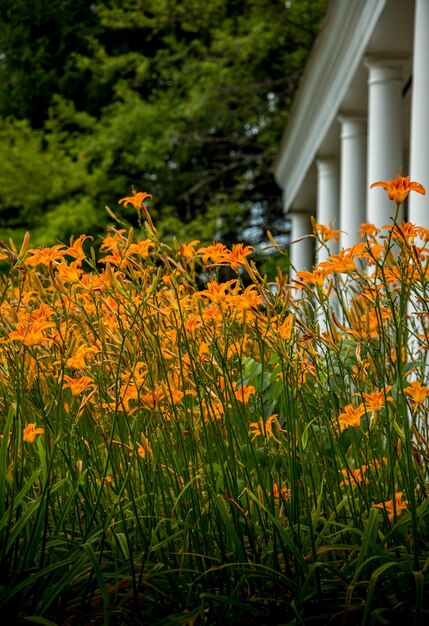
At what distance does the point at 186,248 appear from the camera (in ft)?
9.62

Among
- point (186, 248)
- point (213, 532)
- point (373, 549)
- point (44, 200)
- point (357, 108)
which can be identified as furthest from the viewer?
point (44, 200)

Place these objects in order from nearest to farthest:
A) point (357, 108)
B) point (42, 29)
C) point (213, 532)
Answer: point (213, 532)
point (357, 108)
point (42, 29)

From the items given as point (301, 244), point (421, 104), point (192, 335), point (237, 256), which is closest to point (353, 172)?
point (421, 104)

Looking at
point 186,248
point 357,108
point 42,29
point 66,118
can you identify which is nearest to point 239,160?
point 66,118

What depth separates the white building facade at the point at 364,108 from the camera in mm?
5520

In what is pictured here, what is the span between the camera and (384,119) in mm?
7492

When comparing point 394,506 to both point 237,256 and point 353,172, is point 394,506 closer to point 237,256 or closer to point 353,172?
point 237,256

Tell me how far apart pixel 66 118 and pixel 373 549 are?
19671 mm

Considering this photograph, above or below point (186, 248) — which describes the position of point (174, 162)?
above

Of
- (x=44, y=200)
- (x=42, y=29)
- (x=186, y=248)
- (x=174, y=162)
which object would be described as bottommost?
(x=186, y=248)

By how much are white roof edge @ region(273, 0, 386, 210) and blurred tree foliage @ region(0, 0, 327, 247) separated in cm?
389

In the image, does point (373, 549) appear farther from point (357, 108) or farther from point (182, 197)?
point (182, 197)

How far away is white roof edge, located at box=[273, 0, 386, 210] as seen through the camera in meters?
7.66

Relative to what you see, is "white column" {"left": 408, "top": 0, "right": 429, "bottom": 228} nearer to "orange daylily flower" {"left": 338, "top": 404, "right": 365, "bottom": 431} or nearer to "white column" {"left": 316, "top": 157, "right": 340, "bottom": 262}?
"orange daylily flower" {"left": 338, "top": 404, "right": 365, "bottom": 431}
